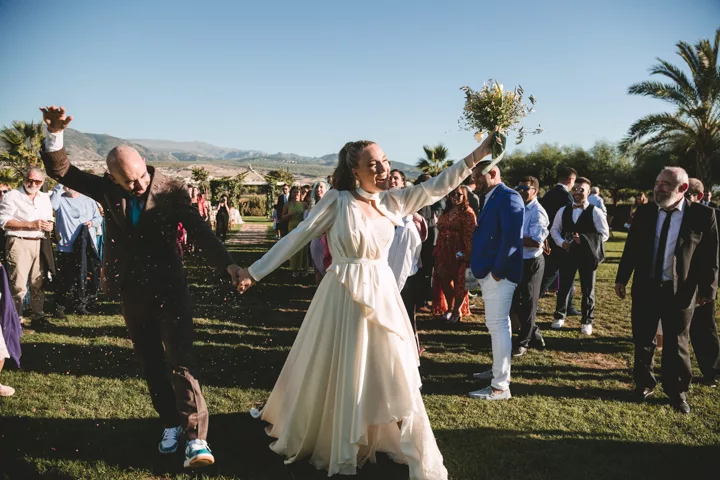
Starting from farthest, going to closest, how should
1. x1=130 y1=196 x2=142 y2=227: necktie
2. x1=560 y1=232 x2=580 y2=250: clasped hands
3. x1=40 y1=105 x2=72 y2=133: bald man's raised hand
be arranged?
x1=560 y1=232 x2=580 y2=250: clasped hands, x1=130 y1=196 x2=142 y2=227: necktie, x1=40 y1=105 x2=72 y2=133: bald man's raised hand

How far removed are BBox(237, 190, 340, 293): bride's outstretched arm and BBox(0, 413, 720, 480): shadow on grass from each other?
136cm

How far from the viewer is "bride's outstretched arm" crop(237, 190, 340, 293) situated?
338 cm

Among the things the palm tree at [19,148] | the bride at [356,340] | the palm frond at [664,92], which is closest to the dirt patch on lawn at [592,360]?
the bride at [356,340]

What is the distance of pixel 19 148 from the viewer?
3472 centimetres

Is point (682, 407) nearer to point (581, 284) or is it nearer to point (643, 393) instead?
point (643, 393)

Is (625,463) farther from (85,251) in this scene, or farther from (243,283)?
(85,251)

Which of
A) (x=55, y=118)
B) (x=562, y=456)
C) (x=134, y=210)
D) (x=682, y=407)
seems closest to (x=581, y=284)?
(x=682, y=407)

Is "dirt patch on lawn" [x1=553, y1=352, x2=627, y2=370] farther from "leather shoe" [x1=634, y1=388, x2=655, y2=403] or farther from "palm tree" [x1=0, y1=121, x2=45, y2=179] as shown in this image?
"palm tree" [x1=0, y1=121, x2=45, y2=179]

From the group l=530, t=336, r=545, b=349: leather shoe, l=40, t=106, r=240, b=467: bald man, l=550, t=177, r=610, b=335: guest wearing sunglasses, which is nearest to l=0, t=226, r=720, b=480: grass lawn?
l=530, t=336, r=545, b=349: leather shoe

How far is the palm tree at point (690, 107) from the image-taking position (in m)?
20.0

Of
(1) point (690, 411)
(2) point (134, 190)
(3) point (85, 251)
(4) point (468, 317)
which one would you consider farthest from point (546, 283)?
(3) point (85, 251)

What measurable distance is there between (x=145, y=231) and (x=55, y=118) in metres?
0.96

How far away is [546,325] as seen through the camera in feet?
26.0

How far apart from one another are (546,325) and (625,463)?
430 cm
